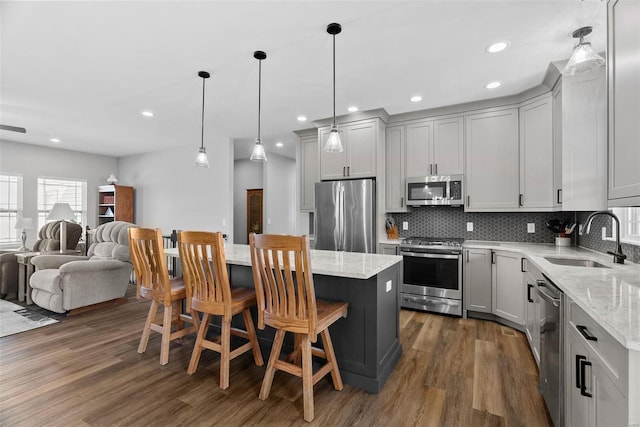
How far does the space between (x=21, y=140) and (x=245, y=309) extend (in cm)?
657

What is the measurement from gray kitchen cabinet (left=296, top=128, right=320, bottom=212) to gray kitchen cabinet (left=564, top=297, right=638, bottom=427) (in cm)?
370

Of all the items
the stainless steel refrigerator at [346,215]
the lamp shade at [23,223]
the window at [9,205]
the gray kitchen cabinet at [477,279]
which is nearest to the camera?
the gray kitchen cabinet at [477,279]

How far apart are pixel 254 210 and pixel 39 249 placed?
13.4ft

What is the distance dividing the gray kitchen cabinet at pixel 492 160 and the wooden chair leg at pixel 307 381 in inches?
113

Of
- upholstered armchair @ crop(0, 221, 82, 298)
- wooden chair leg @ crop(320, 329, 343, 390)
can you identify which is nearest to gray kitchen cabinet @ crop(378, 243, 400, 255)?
wooden chair leg @ crop(320, 329, 343, 390)

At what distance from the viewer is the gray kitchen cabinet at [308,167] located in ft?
15.9

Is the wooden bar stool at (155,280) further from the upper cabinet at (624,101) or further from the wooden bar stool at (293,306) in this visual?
the upper cabinet at (624,101)

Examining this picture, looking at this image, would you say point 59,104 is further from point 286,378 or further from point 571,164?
point 571,164

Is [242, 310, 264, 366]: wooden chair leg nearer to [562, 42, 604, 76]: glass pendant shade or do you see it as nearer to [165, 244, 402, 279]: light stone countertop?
[165, 244, 402, 279]: light stone countertop

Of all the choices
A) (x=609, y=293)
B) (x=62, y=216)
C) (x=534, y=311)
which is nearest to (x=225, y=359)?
(x=609, y=293)

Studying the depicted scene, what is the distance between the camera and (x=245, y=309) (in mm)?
2299

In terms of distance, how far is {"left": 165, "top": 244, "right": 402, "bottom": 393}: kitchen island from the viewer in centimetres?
210

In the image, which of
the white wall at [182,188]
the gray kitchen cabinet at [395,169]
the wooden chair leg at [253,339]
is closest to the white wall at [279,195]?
the white wall at [182,188]

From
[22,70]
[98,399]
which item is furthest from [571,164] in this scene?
[22,70]
